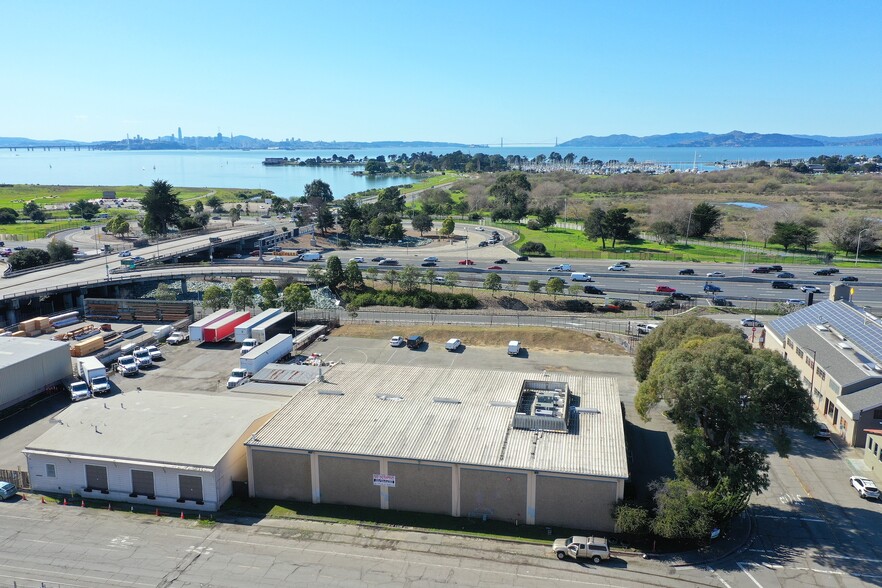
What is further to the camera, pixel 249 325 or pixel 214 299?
pixel 214 299

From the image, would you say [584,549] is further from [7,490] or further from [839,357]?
[7,490]

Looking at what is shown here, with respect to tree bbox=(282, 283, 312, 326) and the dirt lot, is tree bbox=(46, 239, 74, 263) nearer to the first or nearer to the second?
tree bbox=(282, 283, 312, 326)

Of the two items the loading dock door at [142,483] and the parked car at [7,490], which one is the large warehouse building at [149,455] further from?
the parked car at [7,490]

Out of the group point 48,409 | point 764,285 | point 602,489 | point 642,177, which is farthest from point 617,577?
point 642,177

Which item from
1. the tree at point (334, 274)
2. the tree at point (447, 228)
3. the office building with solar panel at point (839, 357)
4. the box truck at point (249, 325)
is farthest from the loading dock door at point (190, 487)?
the tree at point (447, 228)

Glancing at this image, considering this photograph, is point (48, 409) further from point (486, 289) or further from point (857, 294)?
point (857, 294)

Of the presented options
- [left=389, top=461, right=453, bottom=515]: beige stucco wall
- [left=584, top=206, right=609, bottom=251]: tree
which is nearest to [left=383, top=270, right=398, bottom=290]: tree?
[left=584, top=206, right=609, bottom=251]: tree

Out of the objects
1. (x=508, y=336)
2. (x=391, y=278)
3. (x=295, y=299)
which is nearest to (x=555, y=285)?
(x=508, y=336)
